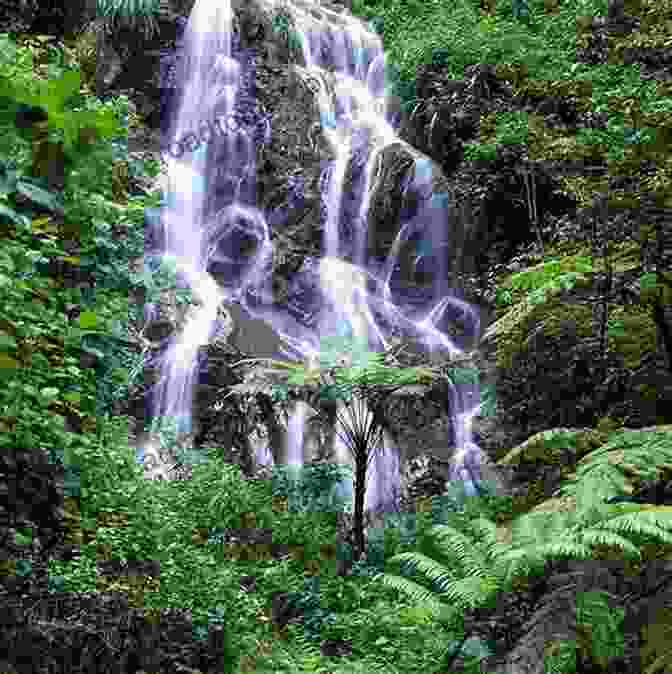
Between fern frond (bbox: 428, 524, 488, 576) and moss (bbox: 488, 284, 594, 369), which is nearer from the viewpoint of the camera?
fern frond (bbox: 428, 524, 488, 576)

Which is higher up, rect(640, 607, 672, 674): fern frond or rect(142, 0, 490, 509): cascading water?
rect(142, 0, 490, 509): cascading water

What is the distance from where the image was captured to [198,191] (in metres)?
12.3

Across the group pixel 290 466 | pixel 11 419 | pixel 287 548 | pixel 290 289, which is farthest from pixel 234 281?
pixel 11 419

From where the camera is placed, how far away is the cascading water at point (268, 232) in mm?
8852

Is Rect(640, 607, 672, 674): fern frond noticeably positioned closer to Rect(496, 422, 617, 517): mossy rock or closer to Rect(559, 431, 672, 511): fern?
Rect(559, 431, 672, 511): fern

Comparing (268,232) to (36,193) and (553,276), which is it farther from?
(36,193)

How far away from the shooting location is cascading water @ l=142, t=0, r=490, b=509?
8.85 metres

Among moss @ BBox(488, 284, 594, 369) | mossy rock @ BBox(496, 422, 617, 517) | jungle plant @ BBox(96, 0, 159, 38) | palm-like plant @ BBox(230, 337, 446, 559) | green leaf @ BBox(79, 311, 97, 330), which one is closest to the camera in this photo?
green leaf @ BBox(79, 311, 97, 330)

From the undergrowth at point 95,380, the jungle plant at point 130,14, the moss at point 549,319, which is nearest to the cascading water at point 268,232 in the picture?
the jungle plant at point 130,14

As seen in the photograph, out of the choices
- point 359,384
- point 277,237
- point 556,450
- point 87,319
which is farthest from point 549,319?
point 277,237

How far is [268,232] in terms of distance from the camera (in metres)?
12.1

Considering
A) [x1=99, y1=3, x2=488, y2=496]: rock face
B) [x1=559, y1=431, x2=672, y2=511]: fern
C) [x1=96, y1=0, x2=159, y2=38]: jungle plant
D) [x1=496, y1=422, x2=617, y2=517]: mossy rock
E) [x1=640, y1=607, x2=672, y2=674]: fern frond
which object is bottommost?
[x1=640, y1=607, x2=672, y2=674]: fern frond

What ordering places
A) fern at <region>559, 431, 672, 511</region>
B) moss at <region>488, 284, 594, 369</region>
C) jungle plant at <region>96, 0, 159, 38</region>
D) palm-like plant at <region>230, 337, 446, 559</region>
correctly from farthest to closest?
jungle plant at <region>96, 0, 159, 38</region> < palm-like plant at <region>230, 337, 446, 559</region> < moss at <region>488, 284, 594, 369</region> < fern at <region>559, 431, 672, 511</region>

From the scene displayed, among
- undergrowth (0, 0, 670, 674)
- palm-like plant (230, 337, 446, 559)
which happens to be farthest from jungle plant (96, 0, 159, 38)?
undergrowth (0, 0, 670, 674)
